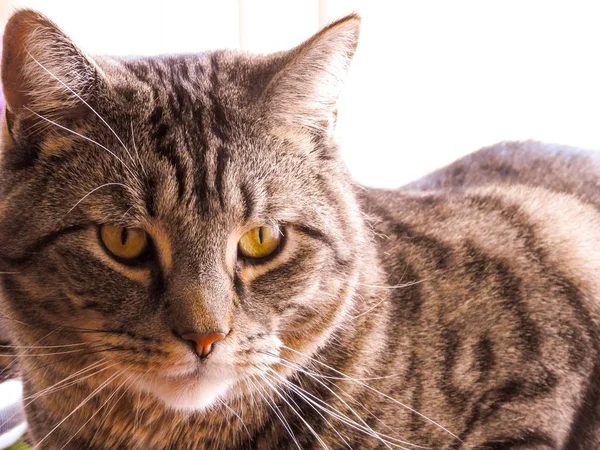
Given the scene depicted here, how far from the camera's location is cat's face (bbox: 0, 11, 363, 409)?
38.8 inches

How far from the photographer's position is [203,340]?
0.95m

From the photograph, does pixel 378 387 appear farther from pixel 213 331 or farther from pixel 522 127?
pixel 522 127

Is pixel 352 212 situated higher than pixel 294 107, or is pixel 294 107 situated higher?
pixel 294 107

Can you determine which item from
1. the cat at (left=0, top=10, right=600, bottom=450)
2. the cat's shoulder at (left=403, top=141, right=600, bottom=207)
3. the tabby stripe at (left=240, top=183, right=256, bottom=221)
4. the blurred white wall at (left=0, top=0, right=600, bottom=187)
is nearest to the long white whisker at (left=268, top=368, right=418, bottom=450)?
the cat at (left=0, top=10, right=600, bottom=450)

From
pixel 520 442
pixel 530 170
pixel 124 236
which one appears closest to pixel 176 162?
pixel 124 236

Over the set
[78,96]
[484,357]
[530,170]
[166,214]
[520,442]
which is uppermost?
[78,96]

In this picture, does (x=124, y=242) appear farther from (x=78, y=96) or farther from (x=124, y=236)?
(x=78, y=96)

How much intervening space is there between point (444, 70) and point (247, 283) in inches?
39.4

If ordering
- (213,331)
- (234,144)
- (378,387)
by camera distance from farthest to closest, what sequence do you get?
1. (378,387)
2. (234,144)
3. (213,331)

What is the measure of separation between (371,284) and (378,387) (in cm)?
18

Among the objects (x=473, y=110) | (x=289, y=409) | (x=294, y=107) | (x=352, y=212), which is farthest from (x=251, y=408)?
(x=473, y=110)

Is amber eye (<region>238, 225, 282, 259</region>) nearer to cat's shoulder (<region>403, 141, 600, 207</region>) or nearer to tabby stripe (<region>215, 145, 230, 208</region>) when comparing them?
tabby stripe (<region>215, 145, 230, 208</region>)

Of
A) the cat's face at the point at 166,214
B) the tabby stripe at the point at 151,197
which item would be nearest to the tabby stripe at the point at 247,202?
the cat's face at the point at 166,214

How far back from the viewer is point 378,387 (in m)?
1.18
